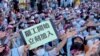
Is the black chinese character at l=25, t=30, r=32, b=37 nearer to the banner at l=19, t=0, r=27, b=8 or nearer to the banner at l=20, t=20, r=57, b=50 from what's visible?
the banner at l=20, t=20, r=57, b=50

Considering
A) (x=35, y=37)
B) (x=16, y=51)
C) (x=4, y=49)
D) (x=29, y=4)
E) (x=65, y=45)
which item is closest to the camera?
(x=4, y=49)

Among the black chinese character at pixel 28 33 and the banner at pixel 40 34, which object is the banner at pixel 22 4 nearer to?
the banner at pixel 40 34

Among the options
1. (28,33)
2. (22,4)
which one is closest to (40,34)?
(28,33)

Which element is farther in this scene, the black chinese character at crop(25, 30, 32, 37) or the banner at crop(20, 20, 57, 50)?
the black chinese character at crop(25, 30, 32, 37)

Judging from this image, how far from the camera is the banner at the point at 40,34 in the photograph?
6975 mm

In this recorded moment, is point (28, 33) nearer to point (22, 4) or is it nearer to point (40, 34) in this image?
point (40, 34)

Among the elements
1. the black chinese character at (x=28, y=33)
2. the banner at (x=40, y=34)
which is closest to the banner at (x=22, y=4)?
the banner at (x=40, y=34)

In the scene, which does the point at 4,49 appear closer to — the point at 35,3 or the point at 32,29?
the point at 32,29

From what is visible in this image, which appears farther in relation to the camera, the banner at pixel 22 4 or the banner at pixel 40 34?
the banner at pixel 22 4

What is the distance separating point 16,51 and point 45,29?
0.91m

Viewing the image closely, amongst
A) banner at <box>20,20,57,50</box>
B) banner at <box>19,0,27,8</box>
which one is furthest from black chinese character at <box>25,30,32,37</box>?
banner at <box>19,0,27,8</box>

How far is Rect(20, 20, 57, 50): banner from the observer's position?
6.98 m

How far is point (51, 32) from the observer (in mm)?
7281

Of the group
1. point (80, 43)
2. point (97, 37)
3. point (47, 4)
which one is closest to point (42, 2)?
point (47, 4)
